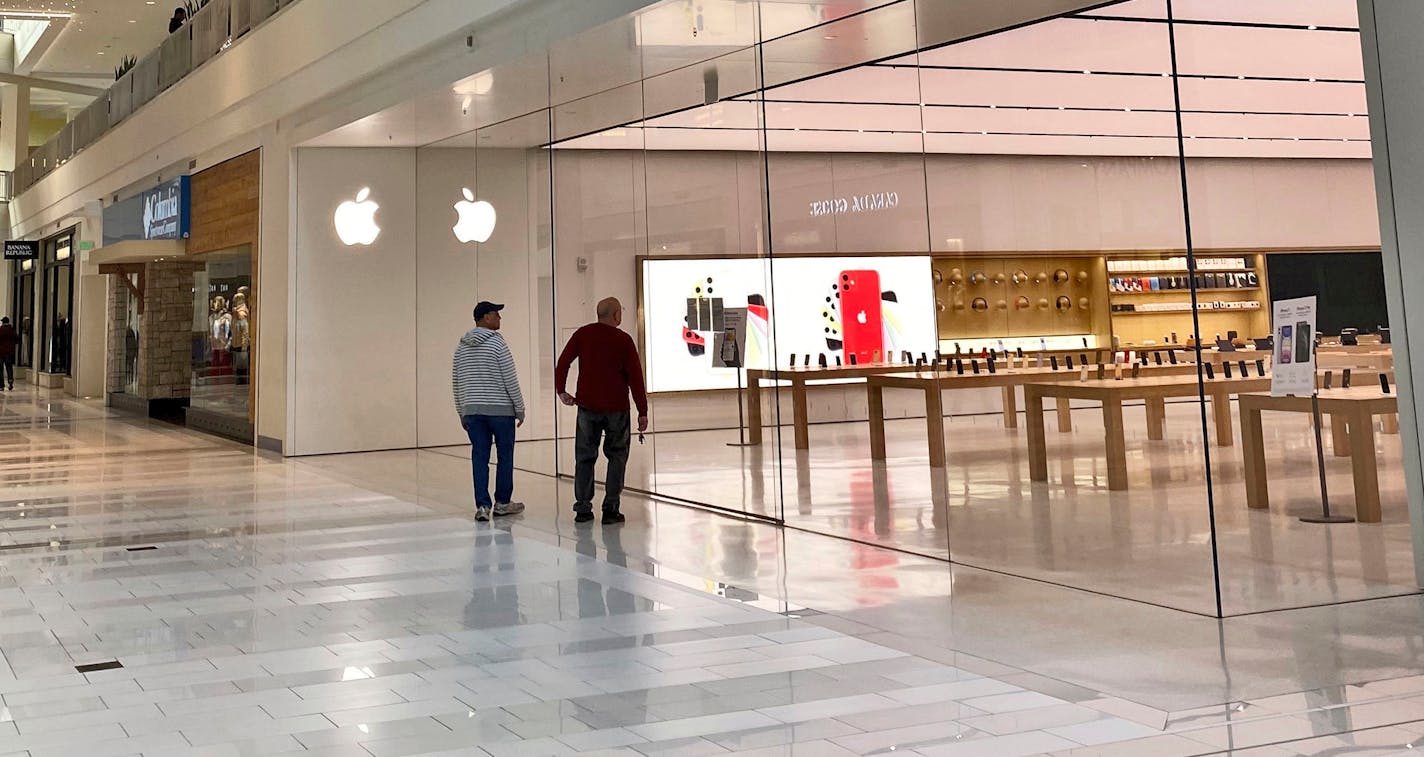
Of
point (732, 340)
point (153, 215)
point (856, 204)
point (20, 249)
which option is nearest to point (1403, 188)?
point (856, 204)

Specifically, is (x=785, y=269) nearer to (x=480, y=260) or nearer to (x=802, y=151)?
(x=802, y=151)

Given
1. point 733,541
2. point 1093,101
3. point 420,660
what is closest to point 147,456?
point 733,541

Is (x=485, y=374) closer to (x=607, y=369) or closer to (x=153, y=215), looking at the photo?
(x=607, y=369)

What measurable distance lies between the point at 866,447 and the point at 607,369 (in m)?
1.98

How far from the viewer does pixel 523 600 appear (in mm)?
6184

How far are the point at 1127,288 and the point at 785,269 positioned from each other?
313cm

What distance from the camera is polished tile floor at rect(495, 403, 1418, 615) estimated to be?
554 centimetres

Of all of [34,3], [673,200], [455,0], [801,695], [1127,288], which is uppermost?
[34,3]

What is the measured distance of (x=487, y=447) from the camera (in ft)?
30.6

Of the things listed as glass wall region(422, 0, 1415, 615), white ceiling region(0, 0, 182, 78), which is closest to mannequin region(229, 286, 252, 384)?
glass wall region(422, 0, 1415, 615)

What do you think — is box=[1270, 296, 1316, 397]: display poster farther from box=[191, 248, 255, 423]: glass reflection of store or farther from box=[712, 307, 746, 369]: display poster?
box=[191, 248, 255, 423]: glass reflection of store

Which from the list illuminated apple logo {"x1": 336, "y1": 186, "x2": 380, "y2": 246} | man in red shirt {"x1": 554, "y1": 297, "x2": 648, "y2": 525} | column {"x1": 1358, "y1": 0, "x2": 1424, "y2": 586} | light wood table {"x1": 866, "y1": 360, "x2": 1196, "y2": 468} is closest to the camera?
A: column {"x1": 1358, "y1": 0, "x2": 1424, "y2": 586}

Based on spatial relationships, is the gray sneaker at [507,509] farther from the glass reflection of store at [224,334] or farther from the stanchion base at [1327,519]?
the glass reflection of store at [224,334]

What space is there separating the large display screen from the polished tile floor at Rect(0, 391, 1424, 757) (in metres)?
1.35
